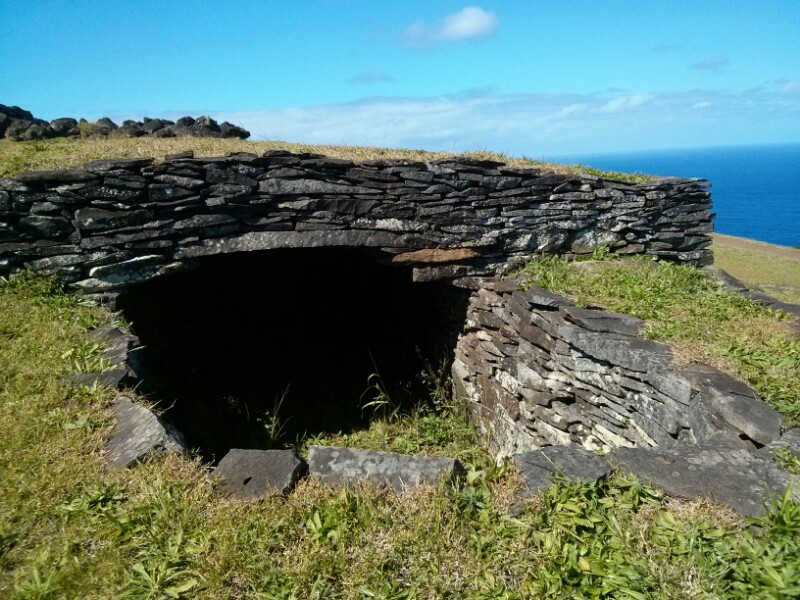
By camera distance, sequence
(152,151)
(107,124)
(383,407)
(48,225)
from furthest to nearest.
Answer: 1. (107,124)
2. (383,407)
3. (152,151)
4. (48,225)

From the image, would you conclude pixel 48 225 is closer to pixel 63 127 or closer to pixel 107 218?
pixel 107 218

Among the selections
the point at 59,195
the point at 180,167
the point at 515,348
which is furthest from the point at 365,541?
the point at 59,195

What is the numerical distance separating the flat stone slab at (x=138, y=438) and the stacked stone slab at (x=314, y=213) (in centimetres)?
253

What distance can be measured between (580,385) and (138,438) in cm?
396

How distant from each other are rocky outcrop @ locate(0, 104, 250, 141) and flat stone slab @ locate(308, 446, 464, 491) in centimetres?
669

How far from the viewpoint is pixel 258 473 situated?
3279 mm

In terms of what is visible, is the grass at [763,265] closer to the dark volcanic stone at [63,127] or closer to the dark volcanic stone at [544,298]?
the dark volcanic stone at [544,298]

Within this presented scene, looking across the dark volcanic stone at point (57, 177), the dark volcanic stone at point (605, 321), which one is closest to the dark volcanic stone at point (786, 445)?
the dark volcanic stone at point (605, 321)

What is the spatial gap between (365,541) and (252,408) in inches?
186

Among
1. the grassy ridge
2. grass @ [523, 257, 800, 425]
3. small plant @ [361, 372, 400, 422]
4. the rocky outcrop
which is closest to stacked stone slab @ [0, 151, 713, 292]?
grass @ [523, 257, 800, 425]

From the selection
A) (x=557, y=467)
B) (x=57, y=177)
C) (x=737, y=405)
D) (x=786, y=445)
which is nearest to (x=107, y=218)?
(x=57, y=177)

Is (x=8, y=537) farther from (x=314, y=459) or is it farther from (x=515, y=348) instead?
(x=515, y=348)

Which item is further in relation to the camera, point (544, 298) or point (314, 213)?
point (314, 213)

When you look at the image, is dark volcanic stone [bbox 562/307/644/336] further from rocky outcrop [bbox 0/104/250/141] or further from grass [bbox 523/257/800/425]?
rocky outcrop [bbox 0/104/250/141]
